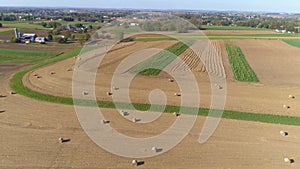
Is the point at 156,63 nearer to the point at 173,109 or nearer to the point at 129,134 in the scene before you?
the point at 173,109

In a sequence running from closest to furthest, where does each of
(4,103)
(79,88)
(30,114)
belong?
(30,114), (4,103), (79,88)

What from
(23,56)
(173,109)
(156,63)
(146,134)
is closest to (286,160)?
(146,134)

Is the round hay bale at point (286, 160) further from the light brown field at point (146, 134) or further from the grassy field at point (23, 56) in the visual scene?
the grassy field at point (23, 56)

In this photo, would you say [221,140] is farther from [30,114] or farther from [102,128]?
[30,114]

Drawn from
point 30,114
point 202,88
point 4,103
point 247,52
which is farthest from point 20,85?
point 247,52

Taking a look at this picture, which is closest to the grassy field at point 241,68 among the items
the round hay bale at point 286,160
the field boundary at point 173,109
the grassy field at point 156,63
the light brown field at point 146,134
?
the light brown field at point 146,134

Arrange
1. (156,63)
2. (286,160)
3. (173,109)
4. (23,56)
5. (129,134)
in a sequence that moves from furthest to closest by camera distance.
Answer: (23,56) < (156,63) < (173,109) < (129,134) < (286,160)

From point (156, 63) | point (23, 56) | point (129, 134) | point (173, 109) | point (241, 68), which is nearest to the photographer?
point (129, 134)

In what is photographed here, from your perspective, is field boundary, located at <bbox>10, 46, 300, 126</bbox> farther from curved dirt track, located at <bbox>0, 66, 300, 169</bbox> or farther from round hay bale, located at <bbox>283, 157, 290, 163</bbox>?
round hay bale, located at <bbox>283, 157, 290, 163</bbox>

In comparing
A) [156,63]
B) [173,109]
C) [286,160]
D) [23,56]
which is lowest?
[23,56]
